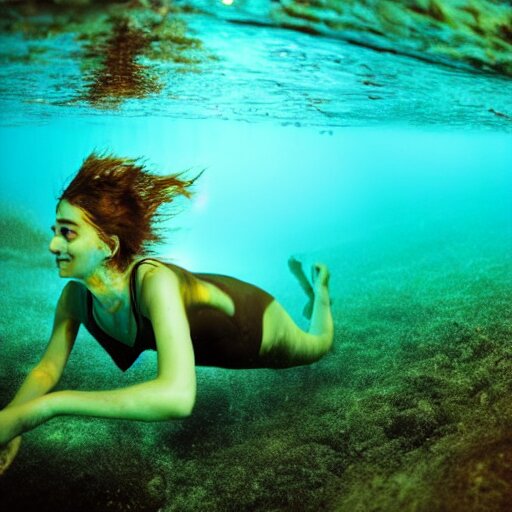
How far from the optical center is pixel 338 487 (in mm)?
2818

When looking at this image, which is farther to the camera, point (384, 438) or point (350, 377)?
point (350, 377)

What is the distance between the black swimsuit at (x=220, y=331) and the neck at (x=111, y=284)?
0.81 feet

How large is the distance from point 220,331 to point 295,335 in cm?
103

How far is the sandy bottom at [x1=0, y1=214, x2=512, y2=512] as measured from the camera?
8.80 feet

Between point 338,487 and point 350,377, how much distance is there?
182 cm

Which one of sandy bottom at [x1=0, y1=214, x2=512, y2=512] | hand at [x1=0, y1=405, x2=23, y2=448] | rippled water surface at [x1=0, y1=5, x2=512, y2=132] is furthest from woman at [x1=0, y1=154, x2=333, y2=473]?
rippled water surface at [x1=0, y1=5, x2=512, y2=132]

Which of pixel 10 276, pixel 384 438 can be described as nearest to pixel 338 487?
pixel 384 438

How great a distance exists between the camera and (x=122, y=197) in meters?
3.05

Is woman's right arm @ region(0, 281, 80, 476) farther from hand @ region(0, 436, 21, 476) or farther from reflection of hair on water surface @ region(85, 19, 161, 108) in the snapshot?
reflection of hair on water surface @ region(85, 19, 161, 108)

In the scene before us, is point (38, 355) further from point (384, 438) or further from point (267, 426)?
point (384, 438)

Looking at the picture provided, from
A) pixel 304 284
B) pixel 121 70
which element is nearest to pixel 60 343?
pixel 304 284

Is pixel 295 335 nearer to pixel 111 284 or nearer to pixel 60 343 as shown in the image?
pixel 111 284

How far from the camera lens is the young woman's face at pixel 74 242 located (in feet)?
9.53

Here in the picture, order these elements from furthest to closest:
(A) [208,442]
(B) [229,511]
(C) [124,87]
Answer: (C) [124,87] < (A) [208,442] < (B) [229,511]
